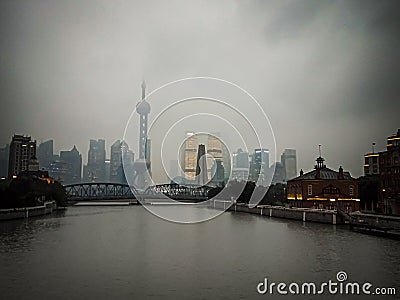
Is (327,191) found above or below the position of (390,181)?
below

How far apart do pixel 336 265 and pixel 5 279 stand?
275 inches

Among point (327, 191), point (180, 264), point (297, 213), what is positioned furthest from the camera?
point (327, 191)

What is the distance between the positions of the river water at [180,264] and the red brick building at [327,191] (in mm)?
8518

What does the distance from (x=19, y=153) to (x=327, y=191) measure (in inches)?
1805

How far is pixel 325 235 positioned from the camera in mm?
15586

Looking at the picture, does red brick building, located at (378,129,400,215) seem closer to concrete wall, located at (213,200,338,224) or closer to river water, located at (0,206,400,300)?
concrete wall, located at (213,200,338,224)

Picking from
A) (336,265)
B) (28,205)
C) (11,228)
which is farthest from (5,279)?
(28,205)

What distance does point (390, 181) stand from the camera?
21094 mm

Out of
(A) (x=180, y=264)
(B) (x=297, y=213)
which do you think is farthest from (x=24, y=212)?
(A) (x=180, y=264)

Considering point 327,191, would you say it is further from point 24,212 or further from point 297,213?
point 24,212

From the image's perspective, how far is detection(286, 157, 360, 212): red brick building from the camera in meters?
23.6

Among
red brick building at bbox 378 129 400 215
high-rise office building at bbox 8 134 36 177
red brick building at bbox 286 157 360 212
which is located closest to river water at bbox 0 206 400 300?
red brick building at bbox 378 129 400 215

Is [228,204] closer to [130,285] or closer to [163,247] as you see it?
[163,247]

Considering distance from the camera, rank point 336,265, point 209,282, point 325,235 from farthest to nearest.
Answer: point 325,235, point 336,265, point 209,282
